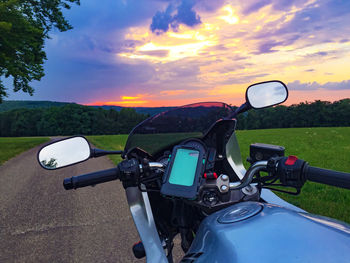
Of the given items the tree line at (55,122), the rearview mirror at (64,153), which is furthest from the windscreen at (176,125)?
the tree line at (55,122)

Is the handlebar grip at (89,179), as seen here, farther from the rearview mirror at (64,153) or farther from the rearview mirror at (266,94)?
the rearview mirror at (266,94)

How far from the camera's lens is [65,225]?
4520mm

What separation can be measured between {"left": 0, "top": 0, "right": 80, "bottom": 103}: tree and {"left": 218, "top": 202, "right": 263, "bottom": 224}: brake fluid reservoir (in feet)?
48.5

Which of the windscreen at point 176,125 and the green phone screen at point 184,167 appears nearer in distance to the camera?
the green phone screen at point 184,167

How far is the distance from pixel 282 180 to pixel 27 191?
6943 millimetres

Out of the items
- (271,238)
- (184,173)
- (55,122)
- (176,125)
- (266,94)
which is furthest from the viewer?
(55,122)

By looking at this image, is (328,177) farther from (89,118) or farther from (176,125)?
(89,118)

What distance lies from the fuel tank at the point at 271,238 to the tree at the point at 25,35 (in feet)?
48.8

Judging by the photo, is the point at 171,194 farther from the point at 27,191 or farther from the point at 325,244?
the point at 27,191

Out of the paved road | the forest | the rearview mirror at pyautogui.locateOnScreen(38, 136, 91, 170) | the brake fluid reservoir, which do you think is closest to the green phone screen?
the brake fluid reservoir

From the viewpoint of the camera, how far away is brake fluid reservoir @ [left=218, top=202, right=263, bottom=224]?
1.18 metres

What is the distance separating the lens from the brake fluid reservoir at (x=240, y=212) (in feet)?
3.88

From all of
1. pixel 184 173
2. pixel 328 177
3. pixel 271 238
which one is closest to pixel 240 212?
pixel 271 238

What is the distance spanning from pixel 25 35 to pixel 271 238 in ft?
57.5
